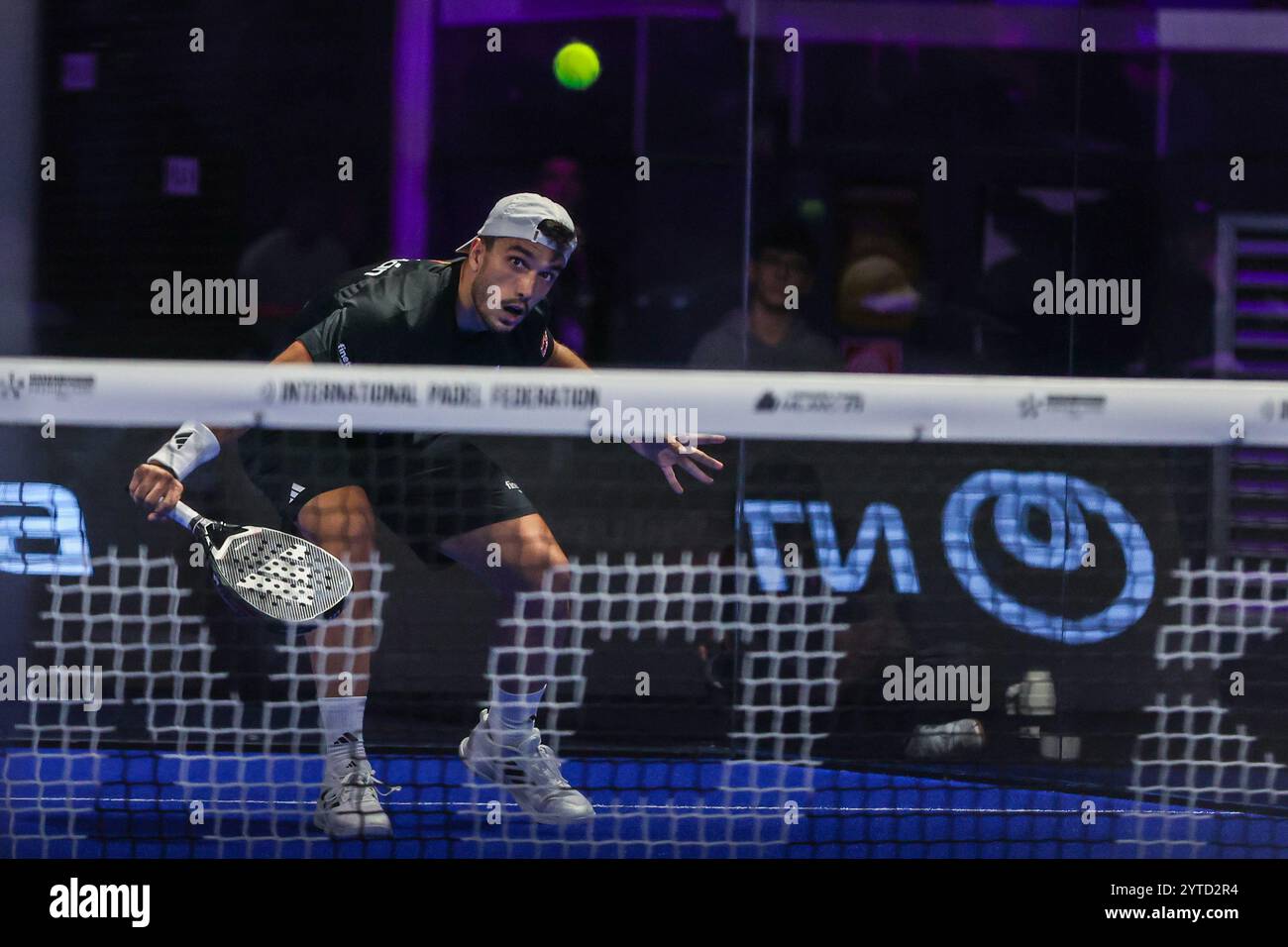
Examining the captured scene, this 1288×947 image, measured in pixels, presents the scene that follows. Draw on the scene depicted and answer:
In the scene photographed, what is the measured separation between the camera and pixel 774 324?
453cm

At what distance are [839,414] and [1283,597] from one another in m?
2.44

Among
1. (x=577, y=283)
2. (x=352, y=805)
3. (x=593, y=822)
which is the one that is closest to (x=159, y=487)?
Answer: (x=352, y=805)

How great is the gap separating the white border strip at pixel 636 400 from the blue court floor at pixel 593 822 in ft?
2.88

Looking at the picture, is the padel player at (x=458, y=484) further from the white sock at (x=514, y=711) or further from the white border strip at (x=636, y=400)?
the white border strip at (x=636, y=400)

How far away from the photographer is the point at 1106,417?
299 cm

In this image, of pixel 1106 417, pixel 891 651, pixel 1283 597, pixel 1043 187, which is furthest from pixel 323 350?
pixel 1283 597

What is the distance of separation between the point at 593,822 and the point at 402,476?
3.30 ft

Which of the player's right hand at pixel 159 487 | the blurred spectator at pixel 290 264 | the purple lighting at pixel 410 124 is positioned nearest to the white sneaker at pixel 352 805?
the player's right hand at pixel 159 487

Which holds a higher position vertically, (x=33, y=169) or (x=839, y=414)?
(x=33, y=169)

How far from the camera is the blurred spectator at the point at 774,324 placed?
450 centimetres

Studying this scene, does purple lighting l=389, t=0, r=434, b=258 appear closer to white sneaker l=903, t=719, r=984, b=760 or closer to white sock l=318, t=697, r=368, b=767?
white sock l=318, t=697, r=368, b=767

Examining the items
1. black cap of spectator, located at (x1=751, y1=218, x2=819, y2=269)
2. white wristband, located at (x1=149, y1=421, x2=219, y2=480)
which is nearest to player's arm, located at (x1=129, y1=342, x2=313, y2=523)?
white wristband, located at (x1=149, y1=421, x2=219, y2=480)

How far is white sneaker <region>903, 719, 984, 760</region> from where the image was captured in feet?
14.1
